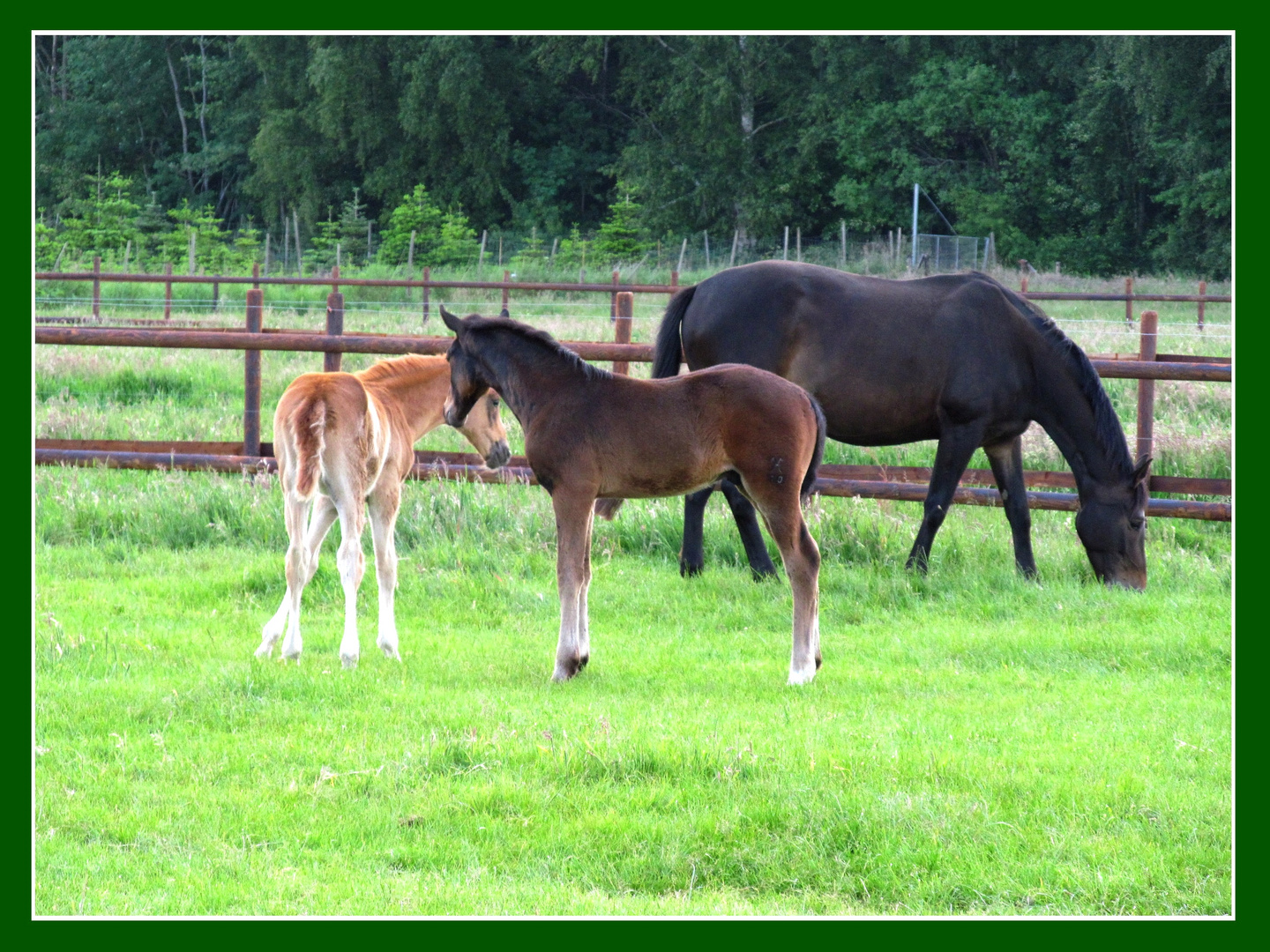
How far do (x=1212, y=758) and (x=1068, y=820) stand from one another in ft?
3.26

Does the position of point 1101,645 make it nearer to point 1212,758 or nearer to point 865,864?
point 1212,758

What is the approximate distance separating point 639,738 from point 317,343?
526 cm

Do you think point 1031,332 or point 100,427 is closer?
point 1031,332

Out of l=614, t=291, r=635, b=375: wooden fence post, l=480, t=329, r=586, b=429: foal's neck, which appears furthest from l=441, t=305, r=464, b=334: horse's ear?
l=614, t=291, r=635, b=375: wooden fence post

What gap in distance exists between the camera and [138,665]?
5.83 m

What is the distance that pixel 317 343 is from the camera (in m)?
9.03

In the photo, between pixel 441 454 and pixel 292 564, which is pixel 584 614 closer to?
pixel 292 564

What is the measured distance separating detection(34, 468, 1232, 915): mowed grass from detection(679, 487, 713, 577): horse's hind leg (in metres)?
0.16

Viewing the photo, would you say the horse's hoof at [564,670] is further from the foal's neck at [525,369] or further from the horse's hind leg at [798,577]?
the foal's neck at [525,369]

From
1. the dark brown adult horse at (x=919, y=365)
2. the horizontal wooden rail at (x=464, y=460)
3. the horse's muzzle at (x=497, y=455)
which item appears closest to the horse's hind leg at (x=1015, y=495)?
the dark brown adult horse at (x=919, y=365)

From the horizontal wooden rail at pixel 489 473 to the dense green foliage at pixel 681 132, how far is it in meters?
24.9

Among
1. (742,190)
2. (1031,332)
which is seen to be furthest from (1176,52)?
(1031,332)

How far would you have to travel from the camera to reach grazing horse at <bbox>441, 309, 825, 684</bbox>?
18.4ft

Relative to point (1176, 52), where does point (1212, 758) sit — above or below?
below
